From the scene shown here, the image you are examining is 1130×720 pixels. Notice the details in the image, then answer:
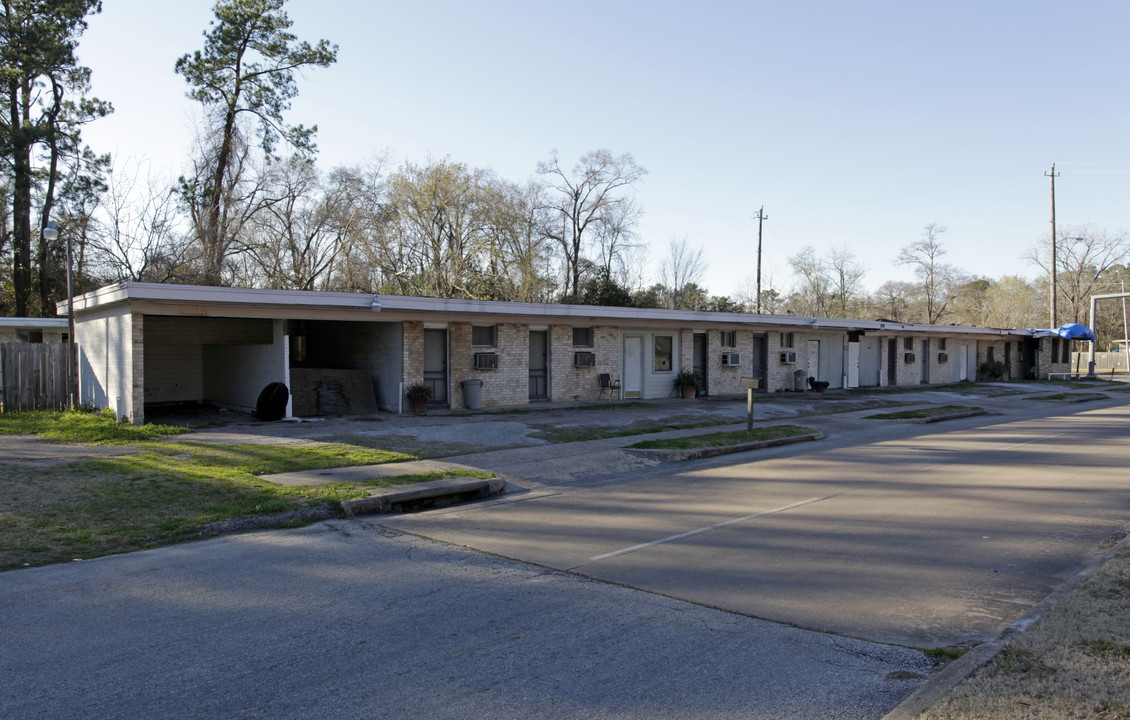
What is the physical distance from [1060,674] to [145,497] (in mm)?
9312

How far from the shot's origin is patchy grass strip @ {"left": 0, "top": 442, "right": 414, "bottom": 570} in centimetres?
722

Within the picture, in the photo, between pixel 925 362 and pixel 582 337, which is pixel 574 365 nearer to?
pixel 582 337

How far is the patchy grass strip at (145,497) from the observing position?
7219 millimetres

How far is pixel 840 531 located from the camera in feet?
25.2

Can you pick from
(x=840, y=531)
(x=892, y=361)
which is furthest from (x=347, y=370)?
(x=892, y=361)

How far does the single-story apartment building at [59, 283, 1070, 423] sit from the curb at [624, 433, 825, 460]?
7.43m

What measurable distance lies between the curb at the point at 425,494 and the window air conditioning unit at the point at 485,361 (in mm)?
10052

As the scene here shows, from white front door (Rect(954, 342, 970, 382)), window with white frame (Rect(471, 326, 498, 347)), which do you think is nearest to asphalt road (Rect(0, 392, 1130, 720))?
window with white frame (Rect(471, 326, 498, 347))

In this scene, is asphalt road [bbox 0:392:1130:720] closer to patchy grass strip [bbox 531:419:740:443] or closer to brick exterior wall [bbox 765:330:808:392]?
patchy grass strip [bbox 531:419:740:443]

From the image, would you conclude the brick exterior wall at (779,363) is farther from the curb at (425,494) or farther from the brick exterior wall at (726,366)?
the curb at (425,494)

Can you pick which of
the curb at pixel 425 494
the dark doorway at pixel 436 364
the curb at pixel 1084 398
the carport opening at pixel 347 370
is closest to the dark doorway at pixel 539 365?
the dark doorway at pixel 436 364

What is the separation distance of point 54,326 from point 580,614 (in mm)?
24915

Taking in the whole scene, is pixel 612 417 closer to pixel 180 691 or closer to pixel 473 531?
pixel 473 531

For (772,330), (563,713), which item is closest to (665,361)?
(772,330)
